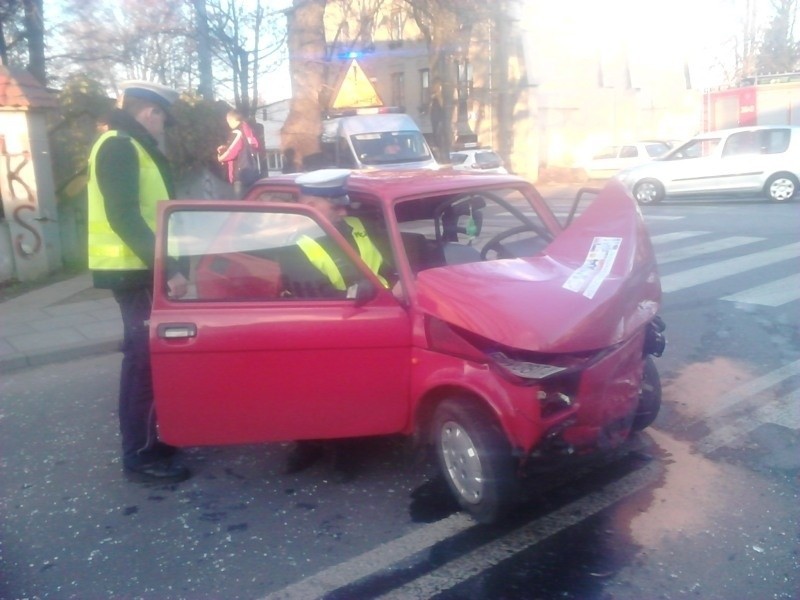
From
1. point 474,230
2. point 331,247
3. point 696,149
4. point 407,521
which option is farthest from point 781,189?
point 407,521

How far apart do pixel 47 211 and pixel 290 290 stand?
7.56 metres

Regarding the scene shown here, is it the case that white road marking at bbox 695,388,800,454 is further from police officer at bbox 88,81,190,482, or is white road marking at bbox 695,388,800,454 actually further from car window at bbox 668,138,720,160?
car window at bbox 668,138,720,160

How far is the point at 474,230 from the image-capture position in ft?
16.8

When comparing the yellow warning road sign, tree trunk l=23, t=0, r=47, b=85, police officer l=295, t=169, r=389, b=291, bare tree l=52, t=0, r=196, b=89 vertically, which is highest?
bare tree l=52, t=0, r=196, b=89

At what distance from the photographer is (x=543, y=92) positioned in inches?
1315

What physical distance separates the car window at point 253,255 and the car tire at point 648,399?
1.72 m

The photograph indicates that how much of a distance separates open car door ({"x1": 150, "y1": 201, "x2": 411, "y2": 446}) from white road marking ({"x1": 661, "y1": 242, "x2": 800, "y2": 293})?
5564 millimetres

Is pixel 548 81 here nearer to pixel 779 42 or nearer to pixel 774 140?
pixel 774 140

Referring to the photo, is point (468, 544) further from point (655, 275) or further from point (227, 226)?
point (227, 226)

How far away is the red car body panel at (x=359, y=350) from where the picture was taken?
3.92m

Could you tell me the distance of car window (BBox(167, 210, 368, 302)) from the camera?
14.0 ft

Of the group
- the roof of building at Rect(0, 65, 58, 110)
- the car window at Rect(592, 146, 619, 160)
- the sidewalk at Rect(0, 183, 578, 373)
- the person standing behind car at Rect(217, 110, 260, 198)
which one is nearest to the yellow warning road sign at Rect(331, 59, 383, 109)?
the person standing behind car at Rect(217, 110, 260, 198)

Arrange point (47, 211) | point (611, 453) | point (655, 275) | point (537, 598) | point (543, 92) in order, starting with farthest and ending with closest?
point (543, 92) → point (47, 211) → point (611, 453) → point (655, 275) → point (537, 598)

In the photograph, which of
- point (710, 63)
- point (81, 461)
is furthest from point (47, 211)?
point (710, 63)
